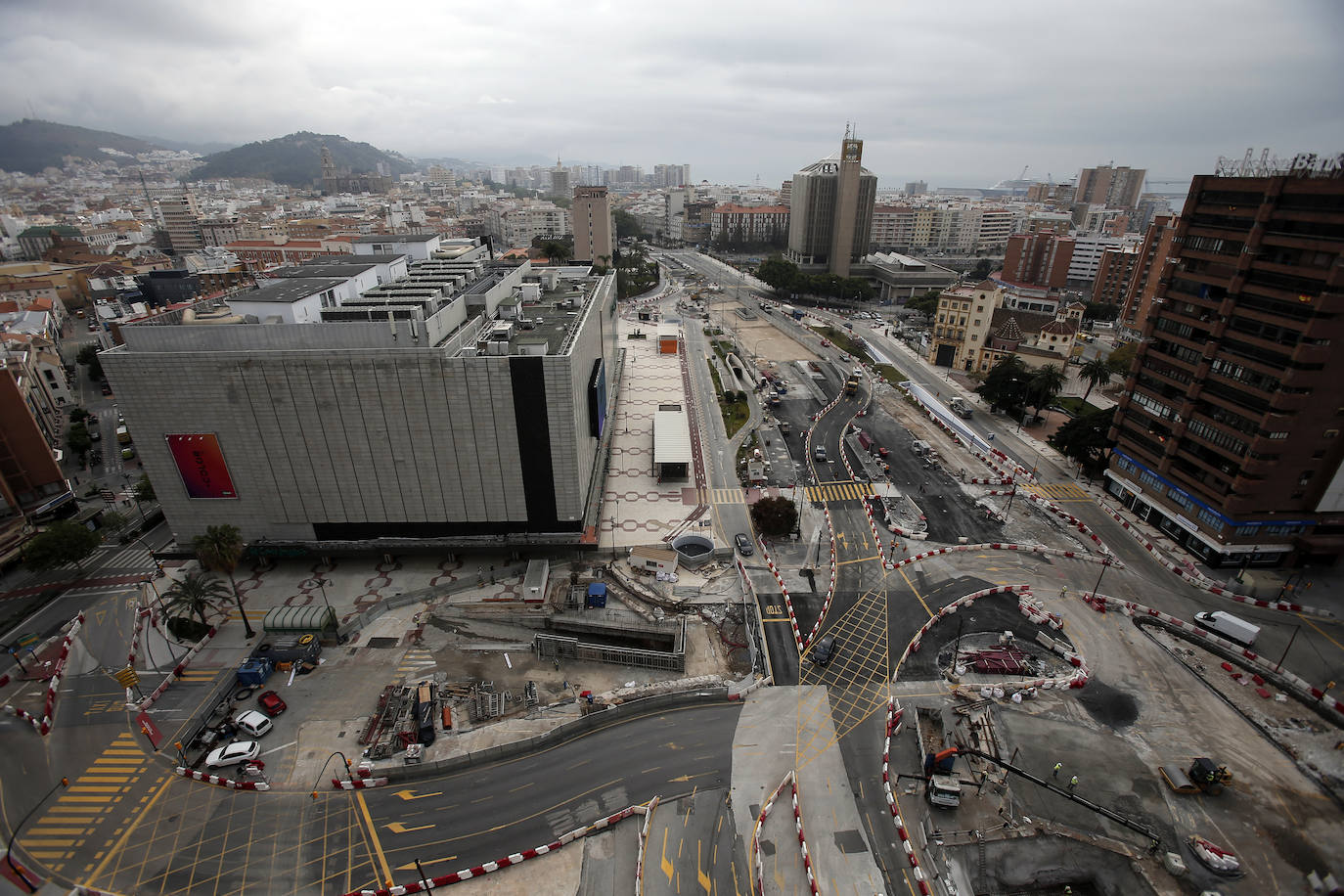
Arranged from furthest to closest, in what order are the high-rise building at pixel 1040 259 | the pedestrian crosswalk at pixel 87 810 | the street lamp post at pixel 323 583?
the high-rise building at pixel 1040 259 → the street lamp post at pixel 323 583 → the pedestrian crosswalk at pixel 87 810

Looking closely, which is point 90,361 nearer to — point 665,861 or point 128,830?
point 128,830

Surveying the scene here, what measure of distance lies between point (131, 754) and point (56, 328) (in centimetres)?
14699

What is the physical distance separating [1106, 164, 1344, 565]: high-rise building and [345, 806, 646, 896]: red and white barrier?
212ft

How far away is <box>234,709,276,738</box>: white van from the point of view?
144 feet

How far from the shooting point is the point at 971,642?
52938 millimetres

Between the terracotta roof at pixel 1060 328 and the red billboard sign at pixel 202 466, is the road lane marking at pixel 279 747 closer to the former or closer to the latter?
the red billboard sign at pixel 202 466

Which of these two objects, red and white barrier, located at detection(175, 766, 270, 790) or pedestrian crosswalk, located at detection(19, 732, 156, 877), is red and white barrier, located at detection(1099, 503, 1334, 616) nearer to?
red and white barrier, located at detection(175, 766, 270, 790)

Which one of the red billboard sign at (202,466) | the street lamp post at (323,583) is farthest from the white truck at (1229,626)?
the red billboard sign at (202,466)

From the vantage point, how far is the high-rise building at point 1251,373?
53.1 meters

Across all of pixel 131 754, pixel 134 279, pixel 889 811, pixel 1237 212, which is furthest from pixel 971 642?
pixel 134 279

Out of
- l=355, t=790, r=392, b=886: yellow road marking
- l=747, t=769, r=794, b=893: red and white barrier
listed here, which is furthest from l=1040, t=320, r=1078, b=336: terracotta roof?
l=355, t=790, r=392, b=886: yellow road marking

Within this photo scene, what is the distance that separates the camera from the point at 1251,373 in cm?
5756

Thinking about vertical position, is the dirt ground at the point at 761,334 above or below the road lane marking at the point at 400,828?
above

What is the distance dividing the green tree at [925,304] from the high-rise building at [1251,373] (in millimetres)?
103129
